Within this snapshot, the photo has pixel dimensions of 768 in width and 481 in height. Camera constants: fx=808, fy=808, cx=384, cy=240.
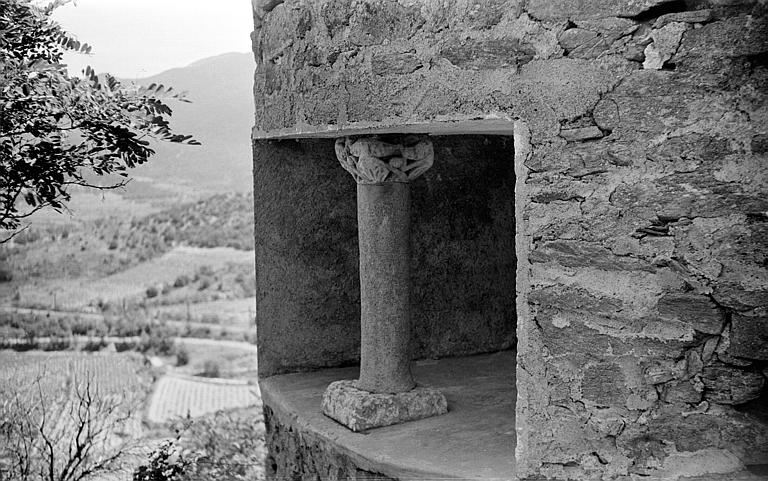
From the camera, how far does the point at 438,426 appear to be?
4.11m

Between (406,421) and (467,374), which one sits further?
(467,374)

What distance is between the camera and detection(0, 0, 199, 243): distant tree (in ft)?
14.1

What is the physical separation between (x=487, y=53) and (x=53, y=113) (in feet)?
8.28

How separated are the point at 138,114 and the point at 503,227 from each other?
8.56ft

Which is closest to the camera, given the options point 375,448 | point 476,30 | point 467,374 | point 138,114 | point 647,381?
point 647,381

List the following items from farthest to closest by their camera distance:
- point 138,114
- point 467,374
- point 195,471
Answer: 1. point 195,471
2. point 467,374
3. point 138,114

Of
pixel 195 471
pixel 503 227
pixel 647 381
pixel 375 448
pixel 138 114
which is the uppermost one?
pixel 138 114

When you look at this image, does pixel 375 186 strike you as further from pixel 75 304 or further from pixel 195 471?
pixel 75 304

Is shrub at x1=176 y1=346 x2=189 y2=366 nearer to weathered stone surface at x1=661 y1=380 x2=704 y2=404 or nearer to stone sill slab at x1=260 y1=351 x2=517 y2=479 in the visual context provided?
stone sill slab at x1=260 y1=351 x2=517 y2=479

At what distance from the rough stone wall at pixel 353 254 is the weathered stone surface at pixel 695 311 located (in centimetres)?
268

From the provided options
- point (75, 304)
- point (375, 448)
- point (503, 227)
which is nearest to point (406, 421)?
point (375, 448)

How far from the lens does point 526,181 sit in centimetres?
303

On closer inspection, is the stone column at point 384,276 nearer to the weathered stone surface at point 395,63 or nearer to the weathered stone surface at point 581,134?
the weathered stone surface at point 395,63

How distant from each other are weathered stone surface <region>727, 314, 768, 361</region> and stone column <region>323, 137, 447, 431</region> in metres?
1.69
